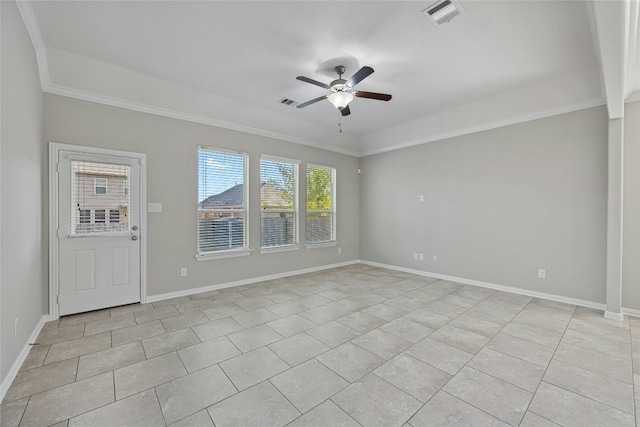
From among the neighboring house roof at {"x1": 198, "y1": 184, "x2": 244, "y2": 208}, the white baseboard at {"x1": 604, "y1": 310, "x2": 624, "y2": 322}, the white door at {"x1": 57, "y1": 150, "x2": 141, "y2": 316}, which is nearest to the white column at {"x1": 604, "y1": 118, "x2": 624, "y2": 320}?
the white baseboard at {"x1": 604, "y1": 310, "x2": 624, "y2": 322}

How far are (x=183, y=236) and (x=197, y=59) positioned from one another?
2.52 m

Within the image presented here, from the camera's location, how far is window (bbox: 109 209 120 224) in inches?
143

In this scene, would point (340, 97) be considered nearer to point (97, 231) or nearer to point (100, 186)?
point (100, 186)

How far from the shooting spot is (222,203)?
184 inches

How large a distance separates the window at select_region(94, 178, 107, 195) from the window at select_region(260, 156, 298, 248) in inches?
92.2

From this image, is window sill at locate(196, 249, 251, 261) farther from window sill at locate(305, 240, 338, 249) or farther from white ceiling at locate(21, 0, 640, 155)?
white ceiling at locate(21, 0, 640, 155)

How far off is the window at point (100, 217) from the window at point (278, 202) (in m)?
2.35

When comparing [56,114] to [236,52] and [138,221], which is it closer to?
[138,221]

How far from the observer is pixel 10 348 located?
2.09 m

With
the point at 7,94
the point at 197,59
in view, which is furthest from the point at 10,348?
the point at 197,59

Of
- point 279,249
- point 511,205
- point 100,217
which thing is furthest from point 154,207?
point 511,205

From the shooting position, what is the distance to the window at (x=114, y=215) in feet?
12.0

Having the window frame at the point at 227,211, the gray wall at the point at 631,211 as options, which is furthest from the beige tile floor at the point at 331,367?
the window frame at the point at 227,211

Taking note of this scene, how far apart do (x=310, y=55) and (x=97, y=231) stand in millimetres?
3510
